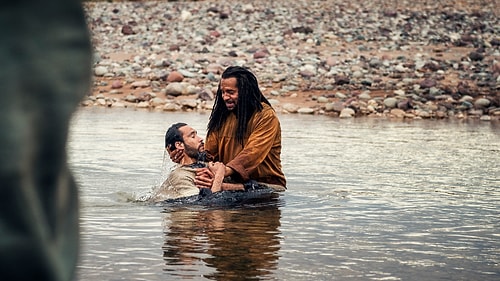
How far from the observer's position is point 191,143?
26.6 ft

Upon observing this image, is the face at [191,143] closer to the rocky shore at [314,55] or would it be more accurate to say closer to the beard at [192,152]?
the beard at [192,152]

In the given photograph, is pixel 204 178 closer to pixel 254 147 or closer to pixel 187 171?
pixel 187 171

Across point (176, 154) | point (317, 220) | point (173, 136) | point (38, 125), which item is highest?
point (38, 125)

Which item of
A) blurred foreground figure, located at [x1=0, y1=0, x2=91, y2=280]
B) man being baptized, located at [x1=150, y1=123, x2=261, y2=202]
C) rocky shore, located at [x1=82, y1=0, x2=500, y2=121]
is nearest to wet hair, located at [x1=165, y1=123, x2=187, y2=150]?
man being baptized, located at [x1=150, y1=123, x2=261, y2=202]

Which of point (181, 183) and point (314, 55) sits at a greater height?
point (181, 183)

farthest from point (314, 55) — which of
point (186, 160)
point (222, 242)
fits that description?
point (222, 242)

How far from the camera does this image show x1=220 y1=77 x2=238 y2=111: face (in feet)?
26.8

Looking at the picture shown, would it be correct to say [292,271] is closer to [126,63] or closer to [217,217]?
[217,217]

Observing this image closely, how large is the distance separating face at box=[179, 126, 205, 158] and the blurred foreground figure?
23.4 ft

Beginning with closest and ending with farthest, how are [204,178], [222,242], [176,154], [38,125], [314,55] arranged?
1. [38,125]
2. [222,242]
3. [204,178]
4. [176,154]
5. [314,55]

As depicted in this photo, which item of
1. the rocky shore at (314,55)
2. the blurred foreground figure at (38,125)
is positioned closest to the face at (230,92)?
the blurred foreground figure at (38,125)

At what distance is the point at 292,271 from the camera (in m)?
5.50

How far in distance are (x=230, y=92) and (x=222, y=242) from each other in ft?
6.87

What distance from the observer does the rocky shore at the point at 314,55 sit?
2005cm
